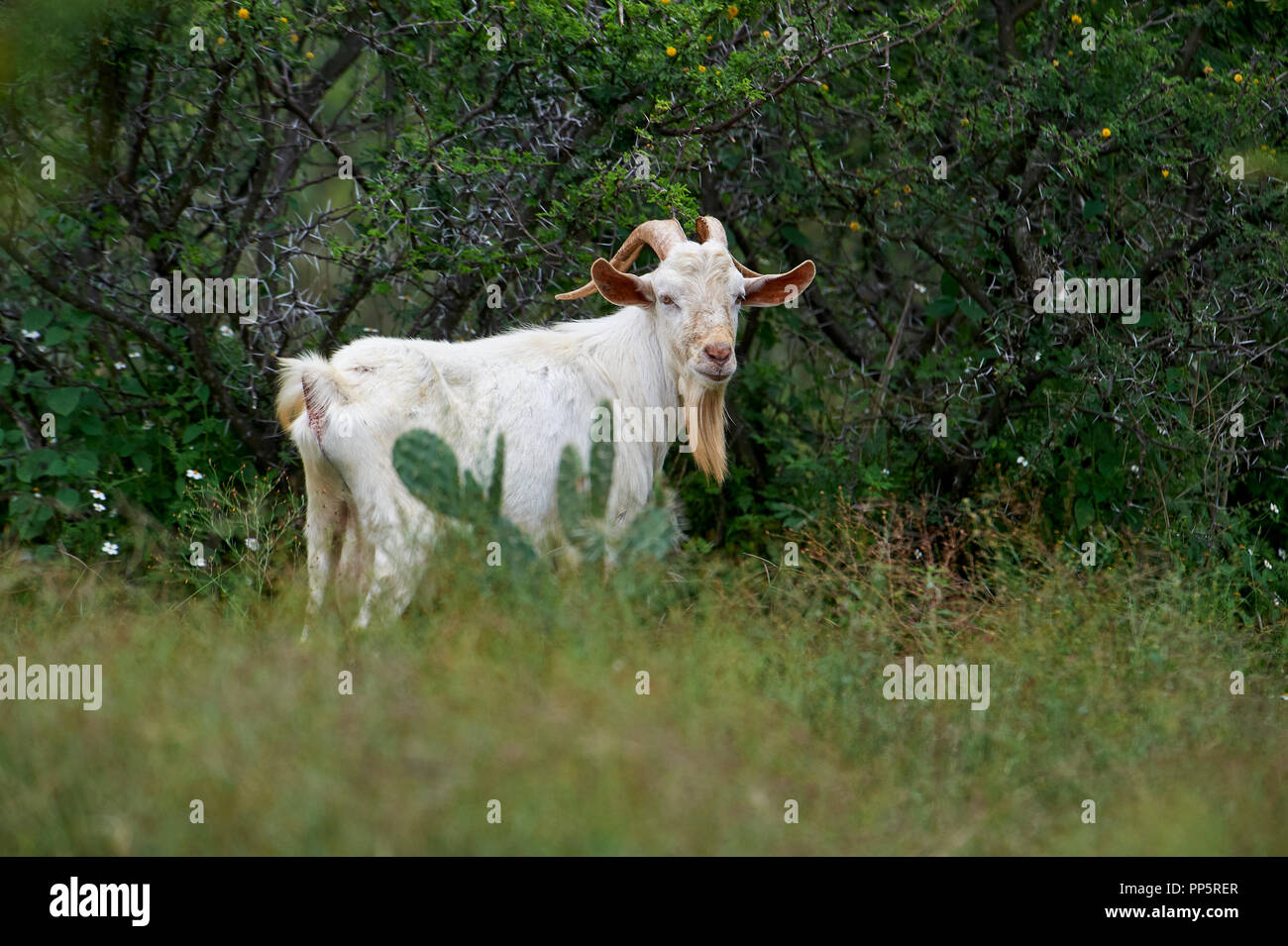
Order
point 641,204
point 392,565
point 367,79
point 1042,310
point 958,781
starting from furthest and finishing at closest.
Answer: point 367,79 < point 1042,310 < point 641,204 < point 392,565 < point 958,781

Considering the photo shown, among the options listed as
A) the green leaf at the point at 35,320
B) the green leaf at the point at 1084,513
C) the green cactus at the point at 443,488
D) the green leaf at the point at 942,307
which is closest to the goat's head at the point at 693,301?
the green cactus at the point at 443,488

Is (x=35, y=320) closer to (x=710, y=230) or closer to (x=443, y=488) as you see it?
(x=443, y=488)

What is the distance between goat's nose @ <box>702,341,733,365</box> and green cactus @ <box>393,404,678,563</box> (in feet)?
2.30

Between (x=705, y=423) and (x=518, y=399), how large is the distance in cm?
95

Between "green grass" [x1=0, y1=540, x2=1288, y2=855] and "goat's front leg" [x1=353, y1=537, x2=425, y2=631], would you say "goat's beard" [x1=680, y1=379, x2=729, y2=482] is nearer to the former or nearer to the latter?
"green grass" [x1=0, y1=540, x2=1288, y2=855]

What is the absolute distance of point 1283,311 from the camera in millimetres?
6723

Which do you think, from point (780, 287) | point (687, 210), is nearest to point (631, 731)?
point (780, 287)

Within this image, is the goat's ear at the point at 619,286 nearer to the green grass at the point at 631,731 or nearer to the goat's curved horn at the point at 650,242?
the goat's curved horn at the point at 650,242

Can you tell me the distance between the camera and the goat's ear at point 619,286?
18.4ft

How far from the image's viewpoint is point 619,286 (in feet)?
18.7

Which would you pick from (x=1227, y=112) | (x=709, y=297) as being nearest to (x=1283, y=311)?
(x=1227, y=112)
